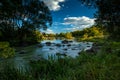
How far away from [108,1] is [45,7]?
43127mm

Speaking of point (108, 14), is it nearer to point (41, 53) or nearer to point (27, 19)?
point (41, 53)

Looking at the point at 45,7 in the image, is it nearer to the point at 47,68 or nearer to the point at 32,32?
the point at 32,32

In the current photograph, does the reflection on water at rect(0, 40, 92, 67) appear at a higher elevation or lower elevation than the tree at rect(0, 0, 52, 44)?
lower

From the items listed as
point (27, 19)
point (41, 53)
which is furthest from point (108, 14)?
point (27, 19)

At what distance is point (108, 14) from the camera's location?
958cm

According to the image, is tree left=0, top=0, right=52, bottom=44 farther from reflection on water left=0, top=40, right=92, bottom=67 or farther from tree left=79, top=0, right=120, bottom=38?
tree left=79, top=0, right=120, bottom=38

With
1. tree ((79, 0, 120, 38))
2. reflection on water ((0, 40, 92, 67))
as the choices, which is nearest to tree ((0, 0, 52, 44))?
reflection on water ((0, 40, 92, 67))

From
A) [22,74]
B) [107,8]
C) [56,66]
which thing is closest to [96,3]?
[107,8]

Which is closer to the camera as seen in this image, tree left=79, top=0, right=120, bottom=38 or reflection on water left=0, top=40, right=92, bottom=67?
tree left=79, top=0, right=120, bottom=38

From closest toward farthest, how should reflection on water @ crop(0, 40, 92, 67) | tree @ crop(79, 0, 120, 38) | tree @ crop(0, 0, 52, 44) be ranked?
tree @ crop(79, 0, 120, 38), reflection on water @ crop(0, 40, 92, 67), tree @ crop(0, 0, 52, 44)

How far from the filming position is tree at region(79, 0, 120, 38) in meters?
8.84

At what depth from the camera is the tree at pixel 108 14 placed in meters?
8.84

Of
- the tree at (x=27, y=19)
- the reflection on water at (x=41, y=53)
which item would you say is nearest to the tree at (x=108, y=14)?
the reflection on water at (x=41, y=53)

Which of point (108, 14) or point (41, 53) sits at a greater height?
point (108, 14)
